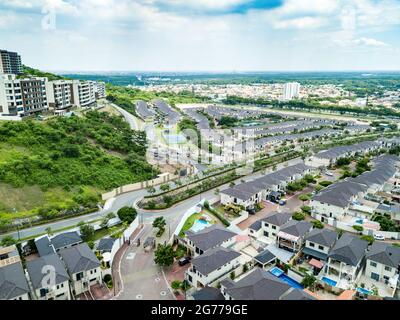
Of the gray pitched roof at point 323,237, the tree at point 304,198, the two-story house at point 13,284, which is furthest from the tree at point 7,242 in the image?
the tree at point 304,198

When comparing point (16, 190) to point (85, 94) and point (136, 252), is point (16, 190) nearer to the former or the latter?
point (136, 252)

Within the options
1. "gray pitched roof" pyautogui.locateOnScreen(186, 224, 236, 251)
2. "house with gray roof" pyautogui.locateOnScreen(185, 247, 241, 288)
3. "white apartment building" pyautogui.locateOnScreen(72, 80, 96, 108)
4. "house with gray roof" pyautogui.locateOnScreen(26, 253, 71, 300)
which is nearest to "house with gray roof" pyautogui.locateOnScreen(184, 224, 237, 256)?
"gray pitched roof" pyautogui.locateOnScreen(186, 224, 236, 251)

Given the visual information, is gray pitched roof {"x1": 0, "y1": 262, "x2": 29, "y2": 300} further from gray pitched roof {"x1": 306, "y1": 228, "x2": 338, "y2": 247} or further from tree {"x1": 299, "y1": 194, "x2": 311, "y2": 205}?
tree {"x1": 299, "y1": 194, "x2": 311, "y2": 205}

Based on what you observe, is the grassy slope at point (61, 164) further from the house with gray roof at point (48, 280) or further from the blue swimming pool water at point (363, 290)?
the blue swimming pool water at point (363, 290)

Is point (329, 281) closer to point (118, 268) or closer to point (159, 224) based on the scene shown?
point (159, 224)


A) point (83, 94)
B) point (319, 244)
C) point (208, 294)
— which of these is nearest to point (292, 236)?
point (319, 244)
